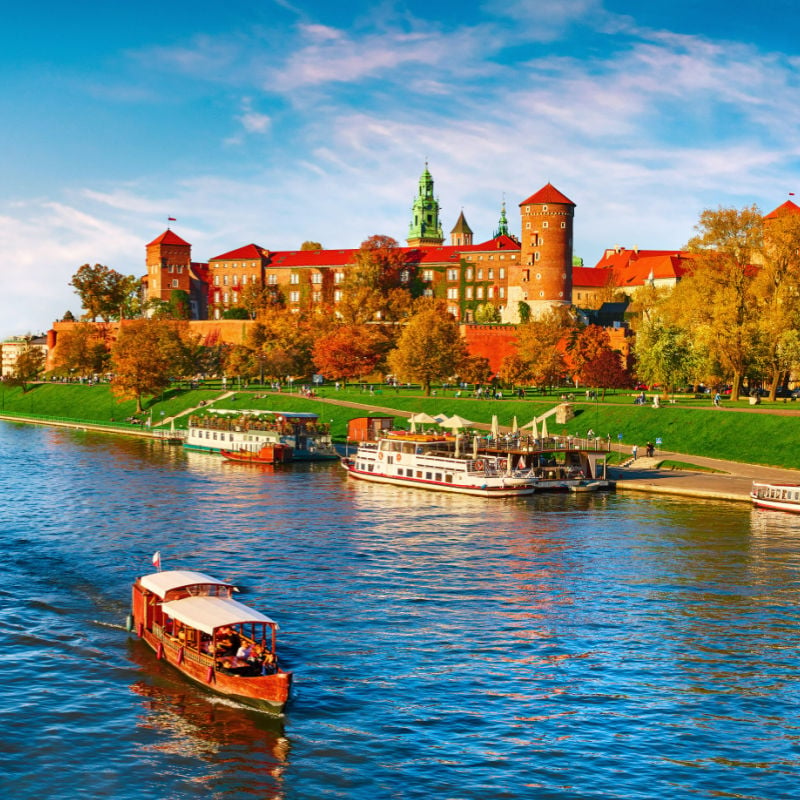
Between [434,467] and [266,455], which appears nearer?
[434,467]

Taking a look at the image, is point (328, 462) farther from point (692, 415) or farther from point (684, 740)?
point (684, 740)

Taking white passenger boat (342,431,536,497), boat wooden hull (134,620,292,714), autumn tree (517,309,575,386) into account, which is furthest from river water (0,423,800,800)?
autumn tree (517,309,575,386)

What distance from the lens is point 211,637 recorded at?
3697cm

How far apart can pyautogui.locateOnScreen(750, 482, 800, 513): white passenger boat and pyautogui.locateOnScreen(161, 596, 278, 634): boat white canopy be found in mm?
43239

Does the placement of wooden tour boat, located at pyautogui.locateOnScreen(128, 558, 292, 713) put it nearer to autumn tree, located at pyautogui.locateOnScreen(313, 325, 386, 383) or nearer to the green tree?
the green tree

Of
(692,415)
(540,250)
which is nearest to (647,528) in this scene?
(692,415)

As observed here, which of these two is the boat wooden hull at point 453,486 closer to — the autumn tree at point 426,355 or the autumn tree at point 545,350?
the autumn tree at point 426,355

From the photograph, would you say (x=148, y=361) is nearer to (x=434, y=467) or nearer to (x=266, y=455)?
(x=266, y=455)

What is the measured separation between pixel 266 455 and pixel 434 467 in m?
25.3

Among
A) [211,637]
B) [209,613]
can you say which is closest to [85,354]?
[209,613]

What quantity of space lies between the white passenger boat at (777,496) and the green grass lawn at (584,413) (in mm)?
12878

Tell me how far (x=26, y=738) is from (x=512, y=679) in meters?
16.5

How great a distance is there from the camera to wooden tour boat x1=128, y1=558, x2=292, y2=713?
34312 mm

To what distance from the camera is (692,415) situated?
96.6 meters
